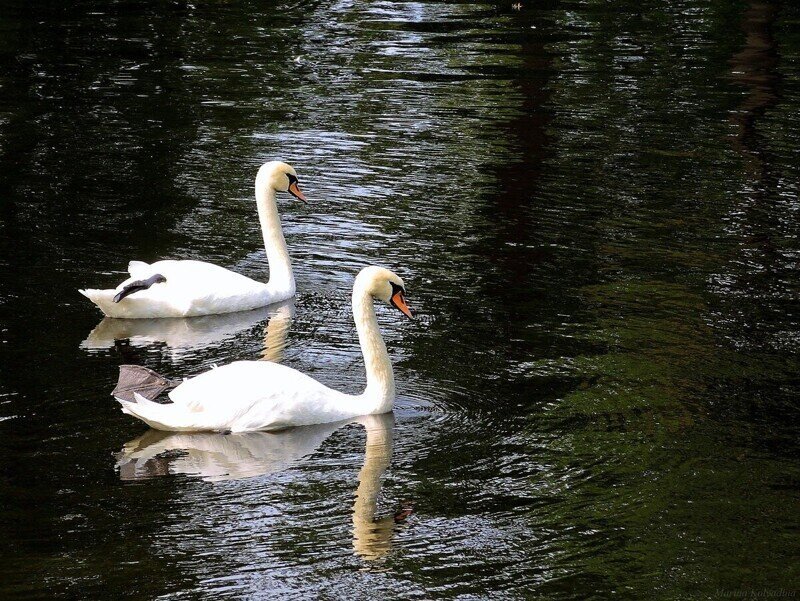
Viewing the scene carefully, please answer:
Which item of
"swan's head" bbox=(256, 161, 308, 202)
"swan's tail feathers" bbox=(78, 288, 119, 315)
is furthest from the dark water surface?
"swan's head" bbox=(256, 161, 308, 202)

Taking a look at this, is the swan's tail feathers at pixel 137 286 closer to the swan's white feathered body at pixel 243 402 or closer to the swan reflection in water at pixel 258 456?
the swan's white feathered body at pixel 243 402

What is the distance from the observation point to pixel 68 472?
7.96 metres

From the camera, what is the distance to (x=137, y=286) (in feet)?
35.4

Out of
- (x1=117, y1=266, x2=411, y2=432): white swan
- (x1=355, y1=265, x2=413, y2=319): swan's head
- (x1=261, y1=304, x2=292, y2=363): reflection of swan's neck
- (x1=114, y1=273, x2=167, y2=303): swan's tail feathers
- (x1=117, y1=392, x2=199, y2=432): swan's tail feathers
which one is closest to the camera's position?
(x1=117, y1=392, x2=199, y2=432): swan's tail feathers

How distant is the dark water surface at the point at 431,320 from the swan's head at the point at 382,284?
60 cm

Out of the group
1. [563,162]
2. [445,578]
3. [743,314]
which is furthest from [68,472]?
[563,162]

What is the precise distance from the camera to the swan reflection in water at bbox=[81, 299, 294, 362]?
10.5 metres

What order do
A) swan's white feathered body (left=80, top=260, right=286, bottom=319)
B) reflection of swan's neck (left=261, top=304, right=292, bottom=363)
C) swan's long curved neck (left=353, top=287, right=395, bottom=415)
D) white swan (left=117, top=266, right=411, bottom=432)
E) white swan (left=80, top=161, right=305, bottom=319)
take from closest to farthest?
white swan (left=117, top=266, right=411, bottom=432) < swan's long curved neck (left=353, top=287, right=395, bottom=415) < reflection of swan's neck (left=261, top=304, right=292, bottom=363) < white swan (left=80, top=161, right=305, bottom=319) < swan's white feathered body (left=80, top=260, right=286, bottom=319)

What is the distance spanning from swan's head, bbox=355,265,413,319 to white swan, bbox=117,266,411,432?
1.64ft

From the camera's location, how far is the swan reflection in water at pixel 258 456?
762 centimetres

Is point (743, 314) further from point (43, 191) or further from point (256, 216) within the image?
point (43, 191)

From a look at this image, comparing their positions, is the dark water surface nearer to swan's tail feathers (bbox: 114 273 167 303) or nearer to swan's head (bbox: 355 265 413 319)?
swan's tail feathers (bbox: 114 273 167 303)

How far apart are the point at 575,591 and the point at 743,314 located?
4773mm

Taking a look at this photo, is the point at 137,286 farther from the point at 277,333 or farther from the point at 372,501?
the point at 372,501
